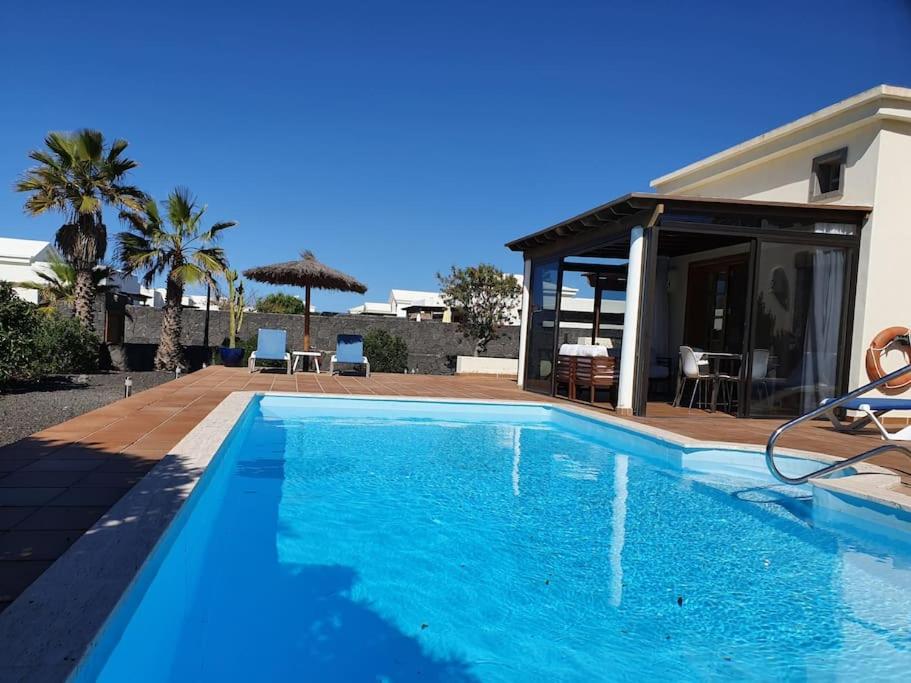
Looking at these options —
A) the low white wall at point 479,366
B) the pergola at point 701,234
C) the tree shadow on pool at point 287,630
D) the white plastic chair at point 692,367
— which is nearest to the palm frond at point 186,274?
the low white wall at point 479,366

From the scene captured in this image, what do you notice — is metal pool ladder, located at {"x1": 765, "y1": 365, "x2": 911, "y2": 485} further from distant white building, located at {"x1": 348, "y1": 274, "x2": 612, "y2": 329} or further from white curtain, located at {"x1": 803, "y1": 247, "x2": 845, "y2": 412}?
distant white building, located at {"x1": 348, "y1": 274, "x2": 612, "y2": 329}

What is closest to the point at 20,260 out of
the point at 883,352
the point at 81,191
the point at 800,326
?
the point at 81,191

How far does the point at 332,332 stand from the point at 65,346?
28.5 ft

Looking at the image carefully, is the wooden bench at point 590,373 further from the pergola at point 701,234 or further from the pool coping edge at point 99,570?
the pool coping edge at point 99,570

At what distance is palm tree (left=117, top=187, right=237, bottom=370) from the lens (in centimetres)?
1343

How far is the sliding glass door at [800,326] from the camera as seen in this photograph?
8219mm

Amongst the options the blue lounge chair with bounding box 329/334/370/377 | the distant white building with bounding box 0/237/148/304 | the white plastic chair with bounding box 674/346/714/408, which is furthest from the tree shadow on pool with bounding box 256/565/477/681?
the distant white building with bounding box 0/237/148/304

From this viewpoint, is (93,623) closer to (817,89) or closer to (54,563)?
(54,563)

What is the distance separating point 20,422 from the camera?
227 inches

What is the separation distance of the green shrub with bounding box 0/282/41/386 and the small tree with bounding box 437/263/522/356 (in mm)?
10332

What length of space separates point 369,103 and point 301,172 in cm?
586

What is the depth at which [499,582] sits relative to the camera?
126 inches

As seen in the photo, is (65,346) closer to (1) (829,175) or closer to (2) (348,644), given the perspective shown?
(2) (348,644)

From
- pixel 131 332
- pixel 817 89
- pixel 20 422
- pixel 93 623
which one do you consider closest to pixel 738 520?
pixel 93 623
